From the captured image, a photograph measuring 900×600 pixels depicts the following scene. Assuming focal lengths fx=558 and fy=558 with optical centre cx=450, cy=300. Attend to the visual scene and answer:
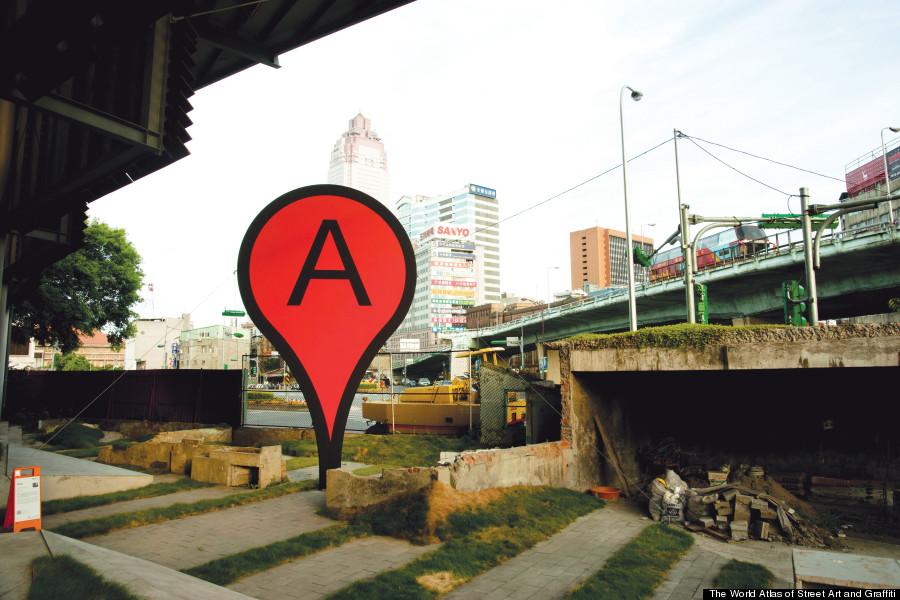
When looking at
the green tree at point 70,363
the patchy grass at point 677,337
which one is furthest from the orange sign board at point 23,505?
the green tree at point 70,363

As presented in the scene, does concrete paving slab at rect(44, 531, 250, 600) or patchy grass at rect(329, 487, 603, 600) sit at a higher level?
concrete paving slab at rect(44, 531, 250, 600)

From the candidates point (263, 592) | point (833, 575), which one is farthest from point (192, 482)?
point (833, 575)

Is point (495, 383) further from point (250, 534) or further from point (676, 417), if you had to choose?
point (250, 534)

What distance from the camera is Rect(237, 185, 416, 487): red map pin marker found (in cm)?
1317

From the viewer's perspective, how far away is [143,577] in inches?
246

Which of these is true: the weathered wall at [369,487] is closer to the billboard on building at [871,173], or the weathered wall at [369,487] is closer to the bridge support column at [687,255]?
the bridge support column at [687,255]

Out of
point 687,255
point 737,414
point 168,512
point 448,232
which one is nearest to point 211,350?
point 687,255

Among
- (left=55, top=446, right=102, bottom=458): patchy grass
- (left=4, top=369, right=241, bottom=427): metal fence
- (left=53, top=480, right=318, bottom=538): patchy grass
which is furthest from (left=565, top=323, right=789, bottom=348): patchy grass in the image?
(left=55, top=446, right=102, bottom=458): patchy grass

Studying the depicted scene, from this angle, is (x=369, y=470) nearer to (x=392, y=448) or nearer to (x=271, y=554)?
(x=392, y=448)

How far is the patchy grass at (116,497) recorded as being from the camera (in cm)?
1134

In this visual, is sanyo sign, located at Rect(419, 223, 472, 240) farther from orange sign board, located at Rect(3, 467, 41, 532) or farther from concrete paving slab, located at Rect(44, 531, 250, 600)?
concrete paving slab, located at Rect(44, 531, 250, 600)

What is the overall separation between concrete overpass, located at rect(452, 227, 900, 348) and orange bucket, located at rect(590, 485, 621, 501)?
25656mm

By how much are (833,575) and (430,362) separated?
80.9 metres

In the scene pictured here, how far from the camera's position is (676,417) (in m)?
17.6
